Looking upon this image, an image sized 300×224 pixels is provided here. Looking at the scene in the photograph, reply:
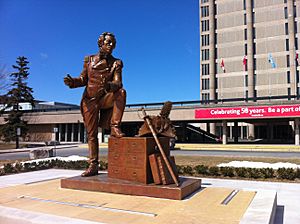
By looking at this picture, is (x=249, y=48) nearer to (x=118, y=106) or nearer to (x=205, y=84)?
(x=205, y=84)

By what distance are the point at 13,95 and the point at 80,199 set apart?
3345cm

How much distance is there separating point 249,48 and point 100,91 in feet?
169

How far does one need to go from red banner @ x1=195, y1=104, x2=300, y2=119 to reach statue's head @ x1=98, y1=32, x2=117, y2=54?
79.4 feet

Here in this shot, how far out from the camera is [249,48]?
5391 centimetres

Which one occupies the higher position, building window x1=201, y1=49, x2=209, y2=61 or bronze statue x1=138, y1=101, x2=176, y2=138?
building window x1=201, y1=49, x2=209, y2=61

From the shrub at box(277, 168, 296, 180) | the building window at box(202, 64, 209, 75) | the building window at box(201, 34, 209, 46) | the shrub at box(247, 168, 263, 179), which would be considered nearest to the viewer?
the shrub at box(277, 168, 296, 180)

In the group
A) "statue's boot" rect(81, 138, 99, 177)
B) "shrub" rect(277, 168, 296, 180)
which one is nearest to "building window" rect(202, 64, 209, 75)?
"shrub" rect(277, 168, 296, 180)

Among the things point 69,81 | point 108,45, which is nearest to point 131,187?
point 69,81

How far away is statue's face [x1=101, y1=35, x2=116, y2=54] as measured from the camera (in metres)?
7.63

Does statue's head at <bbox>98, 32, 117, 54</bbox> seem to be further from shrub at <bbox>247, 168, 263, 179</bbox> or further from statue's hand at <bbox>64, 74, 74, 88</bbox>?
shrub at <bbox>247, 168, 263, 179</bbox>

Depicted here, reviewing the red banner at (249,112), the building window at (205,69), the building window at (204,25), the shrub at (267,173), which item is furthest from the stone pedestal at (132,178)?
the building window at (204,25)

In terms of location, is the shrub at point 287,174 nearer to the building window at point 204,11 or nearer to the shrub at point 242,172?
the shrub at point 242,172

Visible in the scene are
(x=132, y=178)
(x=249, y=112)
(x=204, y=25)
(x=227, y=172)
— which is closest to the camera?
(x=132, y=178)

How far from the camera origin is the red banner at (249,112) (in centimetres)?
2775
